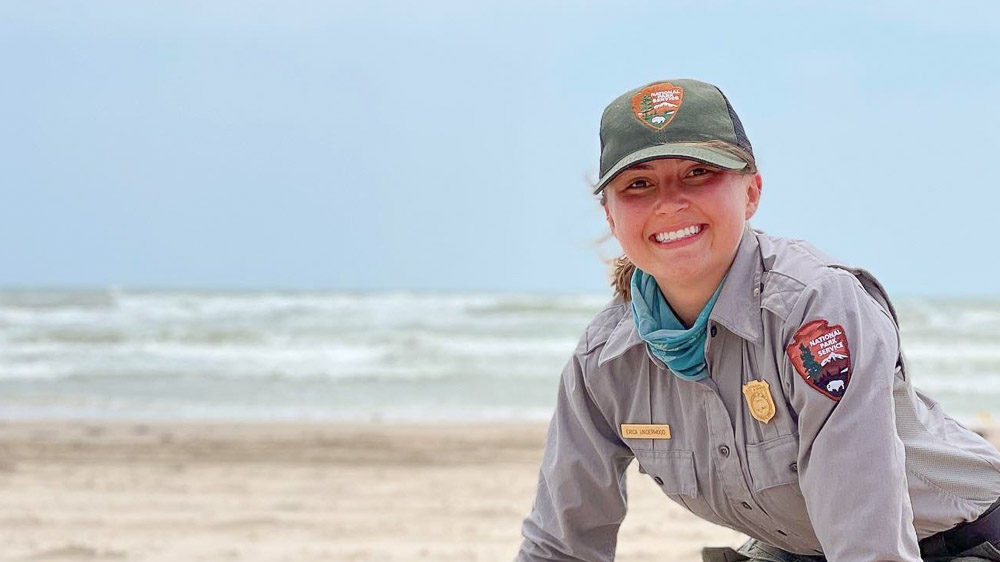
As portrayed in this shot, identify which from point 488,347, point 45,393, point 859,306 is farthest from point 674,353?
point 488,347

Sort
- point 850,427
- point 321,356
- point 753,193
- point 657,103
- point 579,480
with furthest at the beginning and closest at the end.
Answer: point 321,356 < point 579,480 < point 753,193 < point 657,103 < point 850,427

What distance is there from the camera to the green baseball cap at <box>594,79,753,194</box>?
165cm

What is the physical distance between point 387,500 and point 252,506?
2.16 ft

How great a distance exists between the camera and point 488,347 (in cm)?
1595

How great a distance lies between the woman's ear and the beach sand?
231cm

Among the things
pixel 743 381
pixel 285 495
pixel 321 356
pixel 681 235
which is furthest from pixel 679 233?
pixel 321 356

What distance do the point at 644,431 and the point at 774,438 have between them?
10.4 inches

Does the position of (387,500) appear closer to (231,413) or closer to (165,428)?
(165,428)

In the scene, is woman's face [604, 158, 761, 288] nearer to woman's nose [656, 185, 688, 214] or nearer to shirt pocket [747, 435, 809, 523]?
woman's nose [656, 185, 688, 214]

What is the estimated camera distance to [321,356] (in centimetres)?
1486

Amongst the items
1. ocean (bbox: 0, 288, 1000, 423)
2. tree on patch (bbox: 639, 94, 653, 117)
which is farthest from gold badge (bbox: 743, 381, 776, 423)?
ocean (bbox: 0, 288, 1000, 423)

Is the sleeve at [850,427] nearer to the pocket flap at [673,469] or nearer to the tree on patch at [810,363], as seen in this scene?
the tree on patch at [810,363]

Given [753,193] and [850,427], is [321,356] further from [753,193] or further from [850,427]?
[850,427]

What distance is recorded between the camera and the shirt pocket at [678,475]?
188 cm
